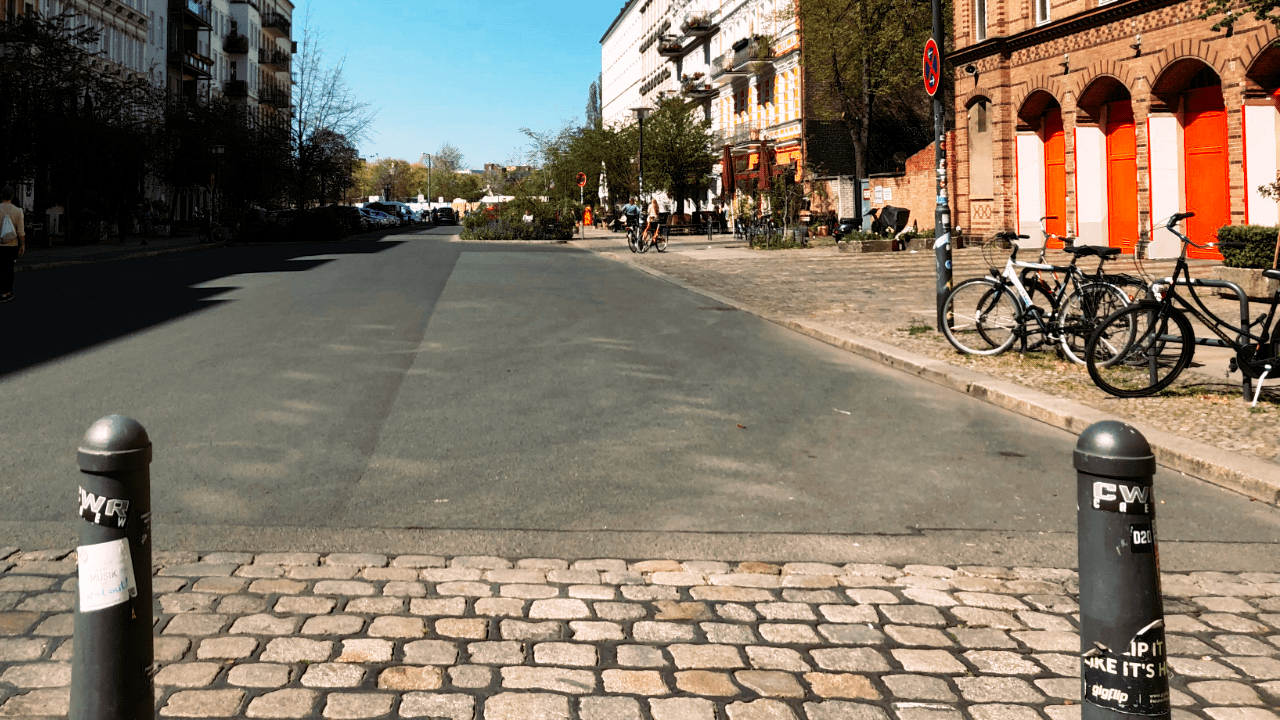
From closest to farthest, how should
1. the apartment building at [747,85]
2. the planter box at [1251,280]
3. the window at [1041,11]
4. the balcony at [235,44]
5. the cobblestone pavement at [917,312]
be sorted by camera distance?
the cobblestone pavement at [917,312] → the planter box at [1251,280] → the window at [1041,11] → the apartment building at [747,85] → the balcony at [235,44]

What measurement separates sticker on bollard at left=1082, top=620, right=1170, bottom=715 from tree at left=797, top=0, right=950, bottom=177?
43884mm

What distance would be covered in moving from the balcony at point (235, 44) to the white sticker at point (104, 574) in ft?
309

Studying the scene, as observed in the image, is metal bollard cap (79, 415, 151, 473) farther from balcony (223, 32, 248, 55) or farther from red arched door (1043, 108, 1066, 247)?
balcony (223, 32, 248, 55)

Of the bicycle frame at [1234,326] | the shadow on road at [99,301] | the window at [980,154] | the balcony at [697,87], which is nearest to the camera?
the bicycle frame at [1234,326]

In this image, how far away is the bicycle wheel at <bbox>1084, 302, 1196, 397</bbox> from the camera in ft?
29.3

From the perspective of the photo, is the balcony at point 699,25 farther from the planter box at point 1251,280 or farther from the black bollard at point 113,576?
the black bollard at point 113,576

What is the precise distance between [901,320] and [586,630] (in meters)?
11.1

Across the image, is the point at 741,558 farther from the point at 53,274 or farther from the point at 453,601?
the point at 53,274

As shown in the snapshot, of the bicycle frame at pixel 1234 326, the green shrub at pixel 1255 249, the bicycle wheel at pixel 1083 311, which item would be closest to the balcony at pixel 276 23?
the green shrub at pixel 1255 249

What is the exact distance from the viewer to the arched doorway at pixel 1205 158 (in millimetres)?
24922

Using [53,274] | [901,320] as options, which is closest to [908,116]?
[53,274]

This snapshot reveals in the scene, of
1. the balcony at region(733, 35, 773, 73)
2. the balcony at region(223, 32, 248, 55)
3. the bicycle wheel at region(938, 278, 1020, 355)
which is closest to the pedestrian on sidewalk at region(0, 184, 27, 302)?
the bicycle wheel at region(938, 278, 1020, 355)

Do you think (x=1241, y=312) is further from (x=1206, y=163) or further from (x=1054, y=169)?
(x=1054, y=169)

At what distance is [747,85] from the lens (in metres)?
67.1
